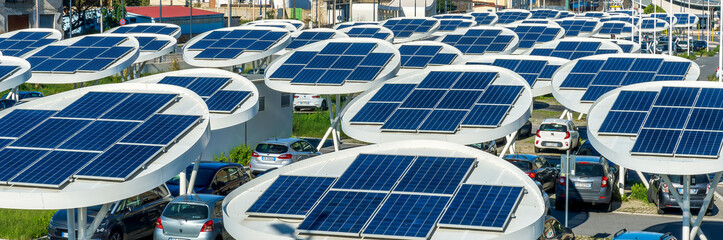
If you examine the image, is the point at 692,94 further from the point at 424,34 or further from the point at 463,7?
the point at 463,7

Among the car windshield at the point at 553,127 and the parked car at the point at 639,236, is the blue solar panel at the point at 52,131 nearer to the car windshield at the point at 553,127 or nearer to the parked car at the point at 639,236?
the parked car at the point at 639,236

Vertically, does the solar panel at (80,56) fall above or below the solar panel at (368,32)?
above

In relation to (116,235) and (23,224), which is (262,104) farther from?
(116,235)

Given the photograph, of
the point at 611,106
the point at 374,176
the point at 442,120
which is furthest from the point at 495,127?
the point at 374,176

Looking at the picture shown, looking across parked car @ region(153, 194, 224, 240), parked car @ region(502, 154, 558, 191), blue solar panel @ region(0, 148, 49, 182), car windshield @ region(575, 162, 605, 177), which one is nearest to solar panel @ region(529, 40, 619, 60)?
parked car @ region(502, 154, 558, 191)

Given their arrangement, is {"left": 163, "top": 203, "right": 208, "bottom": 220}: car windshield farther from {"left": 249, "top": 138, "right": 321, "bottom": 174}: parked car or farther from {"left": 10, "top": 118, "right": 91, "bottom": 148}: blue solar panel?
{"left": 249, "top": 138, "right": 321, "bottom": 174}: parked car

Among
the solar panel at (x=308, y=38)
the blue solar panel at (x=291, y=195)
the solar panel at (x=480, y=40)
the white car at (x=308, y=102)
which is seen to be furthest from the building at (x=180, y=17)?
the blue solar panel at (x=291, y=195)
